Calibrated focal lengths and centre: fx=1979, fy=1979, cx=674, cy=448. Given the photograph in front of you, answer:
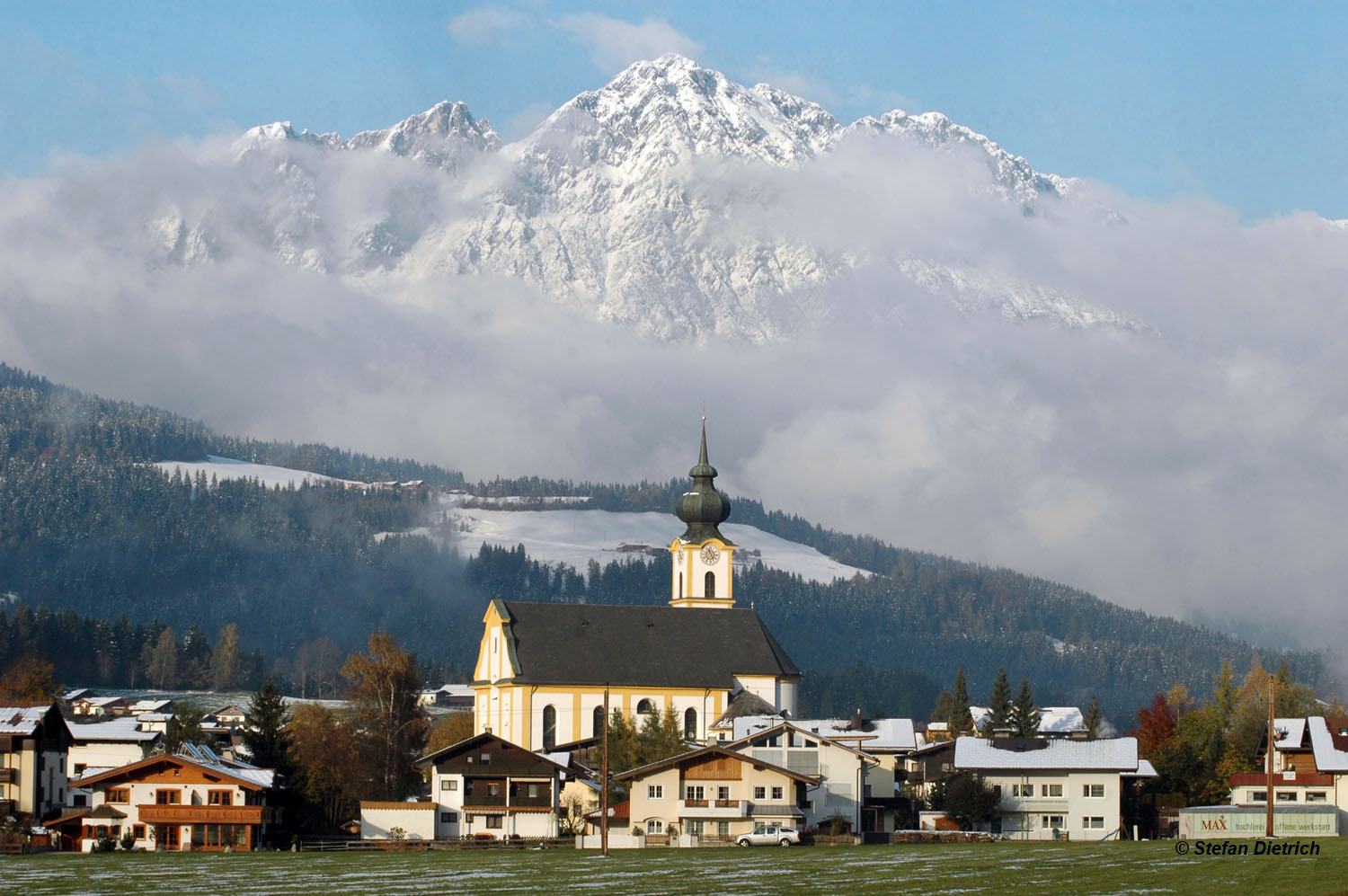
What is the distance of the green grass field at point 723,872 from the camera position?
46594 mm

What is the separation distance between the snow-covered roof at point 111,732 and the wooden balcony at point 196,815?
1074 inches

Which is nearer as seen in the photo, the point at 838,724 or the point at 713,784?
the point at 713,784

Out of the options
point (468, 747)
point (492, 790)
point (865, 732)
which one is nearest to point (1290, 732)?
point (865, 732)

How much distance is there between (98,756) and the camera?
108188 millimetres

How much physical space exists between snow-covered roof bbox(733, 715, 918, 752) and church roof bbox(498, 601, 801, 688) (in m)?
7.39

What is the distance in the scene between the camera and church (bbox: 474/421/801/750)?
119 m

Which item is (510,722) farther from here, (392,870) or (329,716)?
(392,870)

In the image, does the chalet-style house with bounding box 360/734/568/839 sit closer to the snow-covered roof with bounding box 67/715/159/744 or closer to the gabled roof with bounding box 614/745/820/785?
the gabled roof with bounding box 614/745/820/785

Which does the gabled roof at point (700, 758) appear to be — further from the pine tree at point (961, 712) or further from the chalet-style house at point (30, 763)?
the pine tree at point (961, 712)

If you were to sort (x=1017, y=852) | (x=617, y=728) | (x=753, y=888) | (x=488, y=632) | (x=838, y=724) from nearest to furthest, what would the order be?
(x=753, y=888)
(x=1017, y=852)
(x=617, y=728)
(x=838, y=724)
(x=488, y=632)

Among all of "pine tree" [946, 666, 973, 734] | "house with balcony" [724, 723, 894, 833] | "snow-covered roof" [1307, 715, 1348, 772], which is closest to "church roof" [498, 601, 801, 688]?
"house with balcony" [724, 723, 894, 833]

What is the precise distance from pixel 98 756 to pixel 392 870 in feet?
181

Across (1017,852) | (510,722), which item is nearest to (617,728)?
(510,722)

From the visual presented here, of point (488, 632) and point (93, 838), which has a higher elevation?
point (488, 632)
